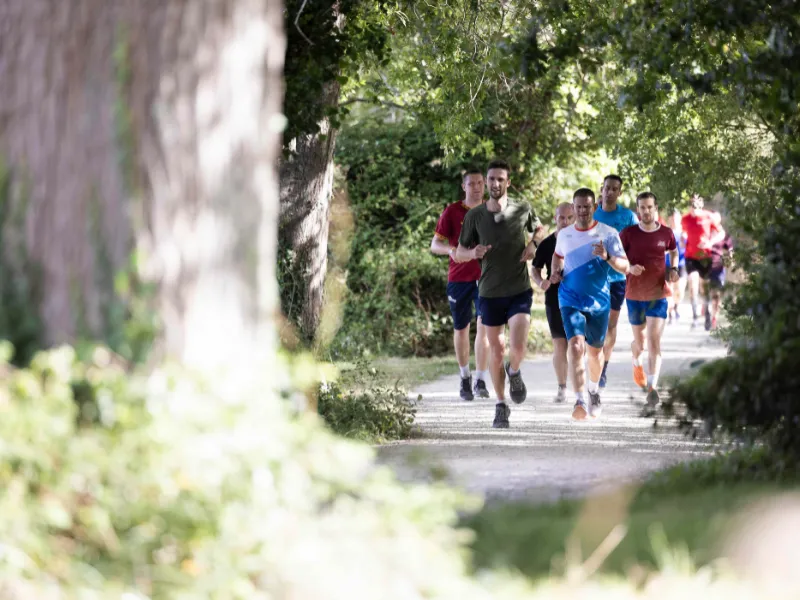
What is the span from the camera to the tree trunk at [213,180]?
4398 mm

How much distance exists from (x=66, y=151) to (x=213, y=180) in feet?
1.60

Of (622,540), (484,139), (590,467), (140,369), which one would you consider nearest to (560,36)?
(590,467)

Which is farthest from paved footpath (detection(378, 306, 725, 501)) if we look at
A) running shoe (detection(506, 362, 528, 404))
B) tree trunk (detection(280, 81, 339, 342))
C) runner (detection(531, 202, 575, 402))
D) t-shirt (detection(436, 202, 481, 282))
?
t-shirt (detection(436, 202, 481, 282))

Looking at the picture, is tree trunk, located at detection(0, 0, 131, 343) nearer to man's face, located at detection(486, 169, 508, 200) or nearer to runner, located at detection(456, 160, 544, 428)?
runner, located at detection(456, 160, 544, 428)

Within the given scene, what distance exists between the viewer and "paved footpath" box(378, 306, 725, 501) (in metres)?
7.84

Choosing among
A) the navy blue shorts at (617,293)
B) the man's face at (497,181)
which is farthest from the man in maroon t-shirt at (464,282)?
the navy blue shorts at (617,293)

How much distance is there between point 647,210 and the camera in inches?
507

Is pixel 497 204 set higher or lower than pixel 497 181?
lower

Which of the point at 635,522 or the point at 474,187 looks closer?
the point at 635,522

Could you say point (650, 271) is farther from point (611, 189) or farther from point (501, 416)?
point (501, 416)

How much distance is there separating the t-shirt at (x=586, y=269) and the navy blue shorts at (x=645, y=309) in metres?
1.42

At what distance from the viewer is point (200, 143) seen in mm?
4438

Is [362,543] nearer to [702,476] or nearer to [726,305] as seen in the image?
[702,476]

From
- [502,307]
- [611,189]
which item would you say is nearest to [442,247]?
[502,307]
